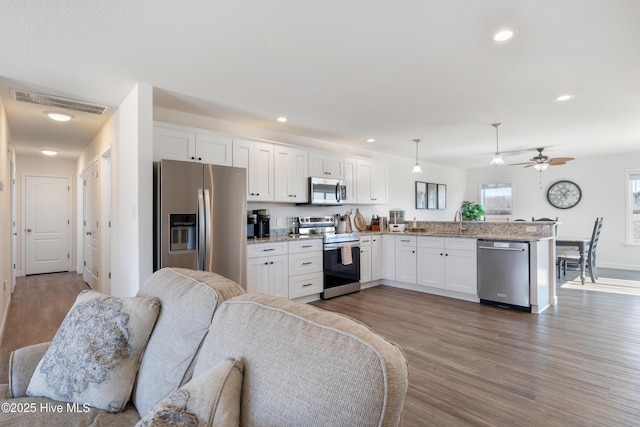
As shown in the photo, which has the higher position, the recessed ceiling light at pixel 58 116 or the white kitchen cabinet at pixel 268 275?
the recessed ceiling light at pixel 58 116

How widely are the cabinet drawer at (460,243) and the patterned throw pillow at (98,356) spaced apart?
4.11m

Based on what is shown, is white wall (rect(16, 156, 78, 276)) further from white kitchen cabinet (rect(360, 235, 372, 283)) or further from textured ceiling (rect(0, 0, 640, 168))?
white kitchen cabinet (rect(360, 235, 372, 283))

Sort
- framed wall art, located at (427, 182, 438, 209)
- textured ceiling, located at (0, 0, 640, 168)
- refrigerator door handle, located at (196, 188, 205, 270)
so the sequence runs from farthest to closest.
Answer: framed wall art, located at (427, 182, 438, 209) → refrigerator door handle, located at (196, 188, 205, 270) → textured ceiling, located at (0, 0, 640, 168)

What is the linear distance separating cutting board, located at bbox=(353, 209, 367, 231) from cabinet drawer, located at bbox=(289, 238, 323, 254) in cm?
147

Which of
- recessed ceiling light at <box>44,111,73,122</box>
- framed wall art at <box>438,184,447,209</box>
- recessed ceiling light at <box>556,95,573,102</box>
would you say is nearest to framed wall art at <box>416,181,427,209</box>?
framed wall art at <box>438,184,447,209</box>

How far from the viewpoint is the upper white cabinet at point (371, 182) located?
223 inches

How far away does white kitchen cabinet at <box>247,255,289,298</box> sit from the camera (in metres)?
3.85

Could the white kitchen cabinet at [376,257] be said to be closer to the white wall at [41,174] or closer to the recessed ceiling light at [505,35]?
the recessed ceiling light at [505,35]

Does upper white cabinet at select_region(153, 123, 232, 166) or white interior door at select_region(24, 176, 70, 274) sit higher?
upper white cabinet at select_region(153, 123, 232, 166)

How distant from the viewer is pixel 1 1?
184cm

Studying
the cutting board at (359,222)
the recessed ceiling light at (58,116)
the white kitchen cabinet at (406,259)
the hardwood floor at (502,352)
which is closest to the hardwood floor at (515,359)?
the hardwood floor at (502,352)

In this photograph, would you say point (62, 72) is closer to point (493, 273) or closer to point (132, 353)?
point (132, 353)

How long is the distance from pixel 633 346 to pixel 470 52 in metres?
3.03

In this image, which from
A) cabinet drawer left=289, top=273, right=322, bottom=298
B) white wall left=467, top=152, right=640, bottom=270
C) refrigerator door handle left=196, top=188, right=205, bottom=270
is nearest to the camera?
refrigerator door handle left=196, top=188, right=205, bottom=270
